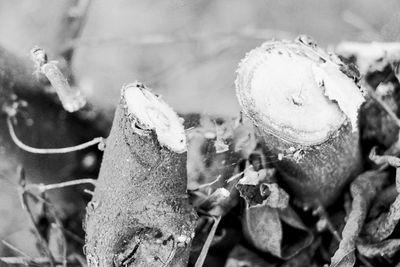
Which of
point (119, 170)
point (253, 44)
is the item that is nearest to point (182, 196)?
point (119, 170)

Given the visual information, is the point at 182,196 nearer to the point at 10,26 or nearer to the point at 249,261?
the point at 249,261

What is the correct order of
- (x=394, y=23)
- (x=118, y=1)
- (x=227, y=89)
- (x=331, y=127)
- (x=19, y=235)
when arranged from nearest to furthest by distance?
(x=331, y=127), (x=19, y=235), (x=394, y=23), (x=227, y=89), (x=118, y=1)

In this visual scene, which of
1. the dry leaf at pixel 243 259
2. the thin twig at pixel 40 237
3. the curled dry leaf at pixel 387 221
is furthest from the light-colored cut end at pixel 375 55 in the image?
the thin twig at pixel 40 237

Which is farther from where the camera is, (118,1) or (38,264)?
(118,1)

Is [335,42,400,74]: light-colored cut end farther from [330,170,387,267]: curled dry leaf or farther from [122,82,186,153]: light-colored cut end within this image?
[122,82,186,153]: light-colored cut end

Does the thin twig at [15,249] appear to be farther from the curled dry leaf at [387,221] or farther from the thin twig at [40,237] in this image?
the curled dry leaf at [387,221]

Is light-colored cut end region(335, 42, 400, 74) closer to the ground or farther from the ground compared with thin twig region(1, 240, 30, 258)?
farther from the ground

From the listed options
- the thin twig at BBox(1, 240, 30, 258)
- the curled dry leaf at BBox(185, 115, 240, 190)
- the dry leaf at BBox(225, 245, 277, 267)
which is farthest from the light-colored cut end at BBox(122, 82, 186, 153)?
the thin twig at BBox(1, 240, 30, 258)

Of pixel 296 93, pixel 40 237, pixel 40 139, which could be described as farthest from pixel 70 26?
pixel 296 93
